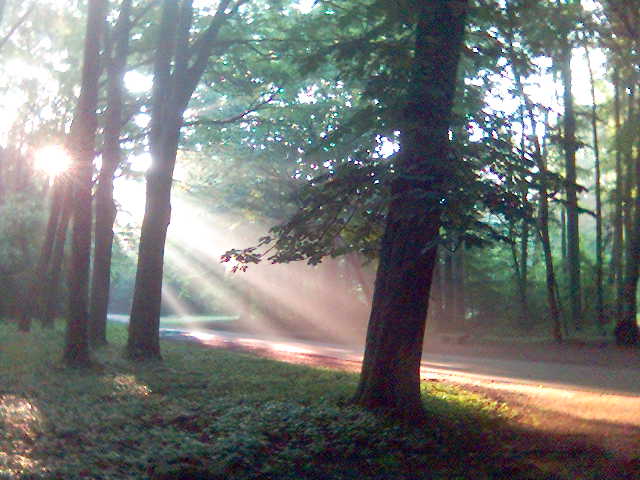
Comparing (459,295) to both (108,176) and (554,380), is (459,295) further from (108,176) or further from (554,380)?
(108,176)

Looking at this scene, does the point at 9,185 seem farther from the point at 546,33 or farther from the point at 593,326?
the point at 546,33

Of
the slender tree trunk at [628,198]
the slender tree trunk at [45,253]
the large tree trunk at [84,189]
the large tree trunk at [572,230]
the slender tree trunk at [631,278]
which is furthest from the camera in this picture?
the slender tree trunk at [45,253]

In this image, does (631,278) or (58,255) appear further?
(58,255)

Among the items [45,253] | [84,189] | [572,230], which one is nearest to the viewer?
[84,189]

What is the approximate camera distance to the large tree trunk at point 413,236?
10.5 m

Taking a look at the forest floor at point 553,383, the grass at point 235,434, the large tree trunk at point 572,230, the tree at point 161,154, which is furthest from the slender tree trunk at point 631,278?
the tree at point 161,154

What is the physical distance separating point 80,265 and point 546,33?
9.94m

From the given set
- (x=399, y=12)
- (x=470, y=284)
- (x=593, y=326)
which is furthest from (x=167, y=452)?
(x=470, y=284)

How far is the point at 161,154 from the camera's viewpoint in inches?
716

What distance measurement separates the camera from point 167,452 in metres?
8.59

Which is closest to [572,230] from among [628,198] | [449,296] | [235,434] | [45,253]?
[628,198]

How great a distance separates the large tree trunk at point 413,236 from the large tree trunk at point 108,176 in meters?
10.7

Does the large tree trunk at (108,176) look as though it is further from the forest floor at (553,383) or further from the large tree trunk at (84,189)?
the forest floor at (553,383)

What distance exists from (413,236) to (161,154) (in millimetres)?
9202
